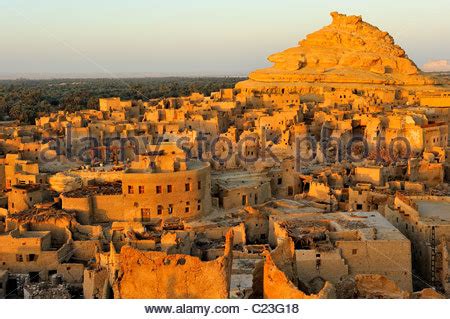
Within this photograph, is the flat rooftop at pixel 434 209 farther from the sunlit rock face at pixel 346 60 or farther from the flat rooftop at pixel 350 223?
the sunlit rock face at pixel 346 60

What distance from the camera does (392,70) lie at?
57656 mm

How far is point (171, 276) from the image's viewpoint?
10.4m

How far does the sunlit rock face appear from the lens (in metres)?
55.9

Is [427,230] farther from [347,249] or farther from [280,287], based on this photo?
[280,287]

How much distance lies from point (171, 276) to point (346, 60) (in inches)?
1985

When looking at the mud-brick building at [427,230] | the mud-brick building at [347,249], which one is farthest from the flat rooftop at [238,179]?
the mud-brick building at [427,230]

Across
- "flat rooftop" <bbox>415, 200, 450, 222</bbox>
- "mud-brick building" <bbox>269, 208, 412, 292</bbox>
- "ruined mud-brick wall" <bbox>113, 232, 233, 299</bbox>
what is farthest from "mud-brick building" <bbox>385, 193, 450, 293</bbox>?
"ruined mud-brick wall" <bbox>113, 232, 233, 299</bbox>

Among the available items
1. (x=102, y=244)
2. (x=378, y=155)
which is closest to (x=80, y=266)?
(x=102, y=244)

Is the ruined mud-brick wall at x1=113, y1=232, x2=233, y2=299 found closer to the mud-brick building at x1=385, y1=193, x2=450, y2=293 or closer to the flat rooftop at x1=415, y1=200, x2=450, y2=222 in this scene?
the mud-brick building at x1=385, y1=193, x2=450, y2=293

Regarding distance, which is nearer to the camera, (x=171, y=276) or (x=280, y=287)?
(x=280, y=287)

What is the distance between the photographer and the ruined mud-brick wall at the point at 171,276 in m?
10.2

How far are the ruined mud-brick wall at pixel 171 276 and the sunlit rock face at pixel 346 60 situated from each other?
46762mm

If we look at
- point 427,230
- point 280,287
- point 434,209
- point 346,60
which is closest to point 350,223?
point 427,230

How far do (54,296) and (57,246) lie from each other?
4065 millimetres
